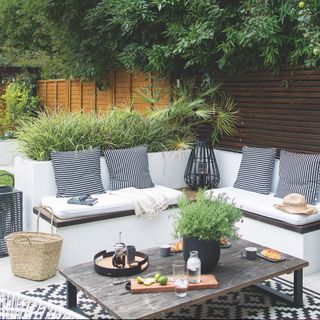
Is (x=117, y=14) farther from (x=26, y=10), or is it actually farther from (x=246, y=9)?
(x=26, y=10)

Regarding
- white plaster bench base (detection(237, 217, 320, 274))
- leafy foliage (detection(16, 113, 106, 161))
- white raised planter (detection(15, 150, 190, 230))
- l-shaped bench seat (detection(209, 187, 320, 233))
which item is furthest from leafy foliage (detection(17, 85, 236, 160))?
white plaster bench base (detection(237, 217, 320, 274))

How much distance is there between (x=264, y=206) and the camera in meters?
4.79

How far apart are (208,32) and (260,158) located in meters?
1.58

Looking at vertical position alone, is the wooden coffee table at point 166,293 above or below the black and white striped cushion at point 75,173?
below

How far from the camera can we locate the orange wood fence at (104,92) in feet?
23.9

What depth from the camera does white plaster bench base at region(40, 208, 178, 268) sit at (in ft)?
14.9

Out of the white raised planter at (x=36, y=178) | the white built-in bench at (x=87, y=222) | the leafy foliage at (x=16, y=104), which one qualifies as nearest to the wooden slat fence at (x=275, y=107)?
the white raised planter at (x=36, y=178)

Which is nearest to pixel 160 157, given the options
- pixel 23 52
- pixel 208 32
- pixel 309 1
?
pixel 208 32

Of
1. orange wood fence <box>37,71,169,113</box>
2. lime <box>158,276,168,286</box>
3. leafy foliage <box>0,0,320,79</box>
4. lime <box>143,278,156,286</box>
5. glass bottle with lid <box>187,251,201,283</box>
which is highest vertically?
leafy foliage <box>0,0,320,79</box>

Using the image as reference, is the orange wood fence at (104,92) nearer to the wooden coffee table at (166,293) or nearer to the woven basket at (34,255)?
the woven basket at (34,255)

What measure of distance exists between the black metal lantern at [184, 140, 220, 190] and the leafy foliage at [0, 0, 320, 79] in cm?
101

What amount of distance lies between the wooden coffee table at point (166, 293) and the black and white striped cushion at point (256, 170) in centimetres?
159

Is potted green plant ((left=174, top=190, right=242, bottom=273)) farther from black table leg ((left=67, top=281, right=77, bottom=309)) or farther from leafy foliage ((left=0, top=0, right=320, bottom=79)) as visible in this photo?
leafy foliage ((left=0, top=0, right=320, bottom=79))

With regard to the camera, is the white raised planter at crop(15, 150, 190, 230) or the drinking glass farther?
the white raised planter at crop(15, 150, 190, 230)
